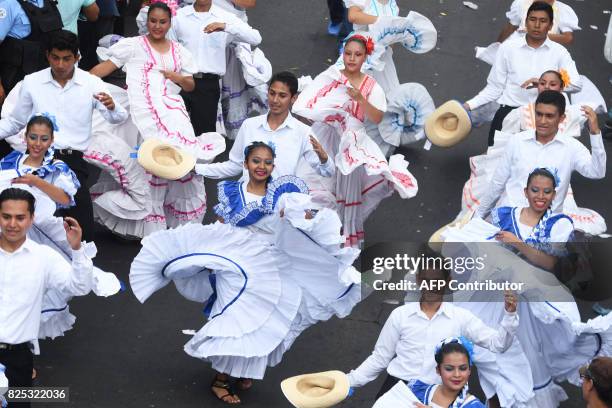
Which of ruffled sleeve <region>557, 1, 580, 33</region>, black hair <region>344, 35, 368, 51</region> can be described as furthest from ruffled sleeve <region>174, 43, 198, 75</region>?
ruffled sleeve <region>557, 1, 580, 33</region>

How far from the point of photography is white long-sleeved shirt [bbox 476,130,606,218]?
10141 millimetres

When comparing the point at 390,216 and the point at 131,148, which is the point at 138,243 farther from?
the point at 390,216

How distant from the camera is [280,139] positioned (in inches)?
397

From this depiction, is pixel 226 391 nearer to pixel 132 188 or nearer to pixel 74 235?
pixel 74 235

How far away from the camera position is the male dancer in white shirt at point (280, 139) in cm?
1005

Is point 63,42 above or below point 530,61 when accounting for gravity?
below

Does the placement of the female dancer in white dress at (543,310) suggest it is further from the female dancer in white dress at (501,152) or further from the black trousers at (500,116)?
the black trousers at (500,116)

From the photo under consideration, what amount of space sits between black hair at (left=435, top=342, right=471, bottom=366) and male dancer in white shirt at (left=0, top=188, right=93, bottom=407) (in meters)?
1.97

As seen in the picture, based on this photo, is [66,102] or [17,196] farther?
[66,102]

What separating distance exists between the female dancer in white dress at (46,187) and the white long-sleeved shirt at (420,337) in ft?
6.34

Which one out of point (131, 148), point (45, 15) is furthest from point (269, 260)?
point (45, 15)

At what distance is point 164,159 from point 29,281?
97.9 inches

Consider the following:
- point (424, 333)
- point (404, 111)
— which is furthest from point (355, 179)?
point (424, 333)

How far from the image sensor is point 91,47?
13648 millimetres
